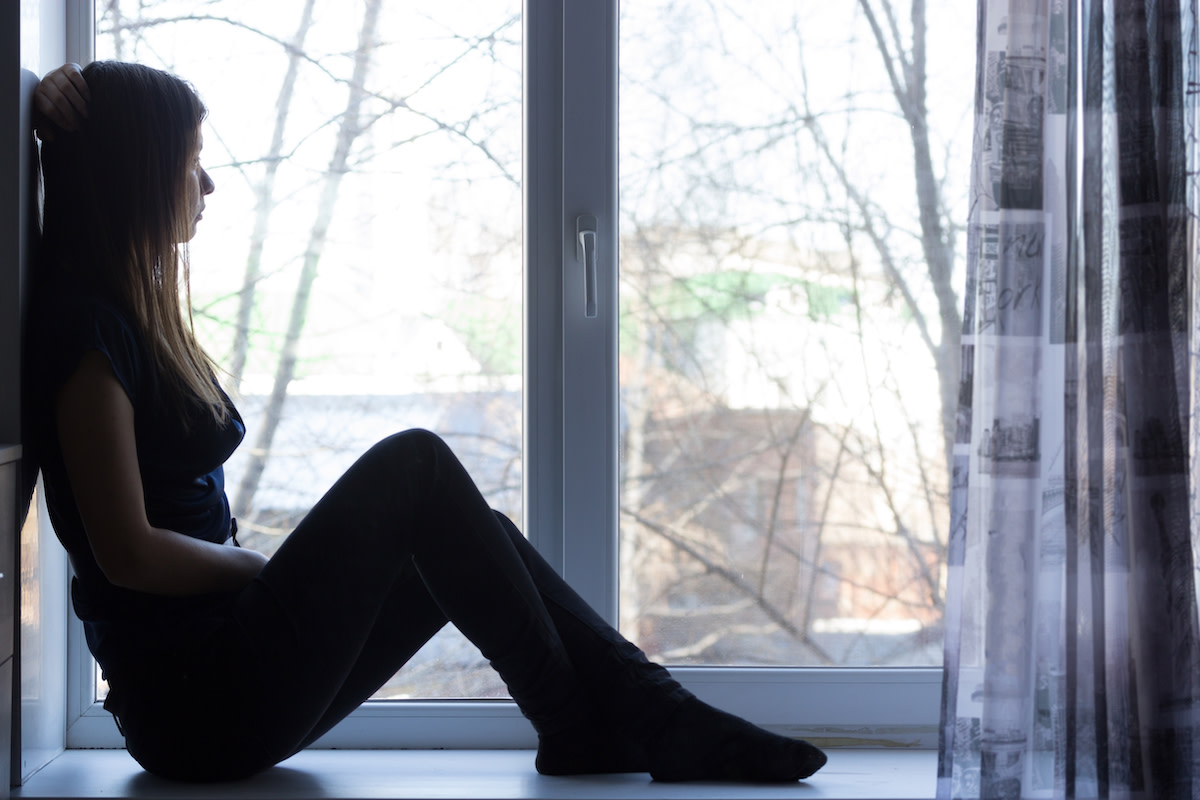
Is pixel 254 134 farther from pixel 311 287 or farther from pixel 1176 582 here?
pixel 1176 582

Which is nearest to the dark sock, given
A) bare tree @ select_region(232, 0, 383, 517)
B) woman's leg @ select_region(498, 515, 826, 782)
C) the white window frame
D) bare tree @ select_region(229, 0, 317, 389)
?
woman's leg @ select_region(498, 515, 826, 782)

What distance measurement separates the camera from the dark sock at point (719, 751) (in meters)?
1.34

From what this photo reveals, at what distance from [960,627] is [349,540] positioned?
83cm

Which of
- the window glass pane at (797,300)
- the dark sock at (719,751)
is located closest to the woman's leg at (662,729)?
the dark sock at (719,751)

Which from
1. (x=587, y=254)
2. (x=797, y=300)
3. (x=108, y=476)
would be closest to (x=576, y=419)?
(x=587, y=254)

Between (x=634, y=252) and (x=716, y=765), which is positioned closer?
(x=716, y=765)

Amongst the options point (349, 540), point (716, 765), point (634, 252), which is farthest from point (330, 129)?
point (716, 765)

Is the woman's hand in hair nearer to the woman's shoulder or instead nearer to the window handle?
the woman's shoulder

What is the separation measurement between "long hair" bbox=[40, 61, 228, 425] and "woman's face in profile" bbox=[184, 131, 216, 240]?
0.04 ft

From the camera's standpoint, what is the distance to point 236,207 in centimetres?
172

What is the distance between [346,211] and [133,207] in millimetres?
438

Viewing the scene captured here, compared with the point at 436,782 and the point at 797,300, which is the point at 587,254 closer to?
the point at 797,300

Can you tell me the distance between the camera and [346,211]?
171 centimetres

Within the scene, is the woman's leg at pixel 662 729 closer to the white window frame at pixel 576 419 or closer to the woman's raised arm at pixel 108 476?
the white window frame at pixel 576 419
